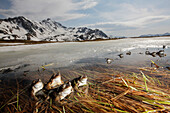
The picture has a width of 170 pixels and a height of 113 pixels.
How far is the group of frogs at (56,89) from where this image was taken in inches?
73.0

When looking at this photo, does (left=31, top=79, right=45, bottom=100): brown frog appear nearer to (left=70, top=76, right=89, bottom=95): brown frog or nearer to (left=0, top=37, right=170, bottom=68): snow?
(left=70, top=76, right=89, bottom=95): brown frog

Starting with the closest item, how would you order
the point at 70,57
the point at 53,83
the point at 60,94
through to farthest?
the point at 60,94 → the point at 53,83 → the point at 70,57

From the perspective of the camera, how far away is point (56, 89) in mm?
1940

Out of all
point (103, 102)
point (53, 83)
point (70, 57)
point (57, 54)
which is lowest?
point (103, 102)

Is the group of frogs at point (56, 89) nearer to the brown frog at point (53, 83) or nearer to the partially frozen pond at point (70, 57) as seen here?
the brown frog at point (53, 83)

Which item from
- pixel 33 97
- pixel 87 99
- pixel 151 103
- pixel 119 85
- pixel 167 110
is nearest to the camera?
pixel 167 110

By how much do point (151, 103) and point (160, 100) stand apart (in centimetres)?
21

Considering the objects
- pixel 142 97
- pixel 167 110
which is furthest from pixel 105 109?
pixel 167 110

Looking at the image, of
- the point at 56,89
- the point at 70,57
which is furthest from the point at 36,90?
the point at 70,57

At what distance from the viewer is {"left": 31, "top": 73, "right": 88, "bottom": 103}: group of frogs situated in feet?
6.09

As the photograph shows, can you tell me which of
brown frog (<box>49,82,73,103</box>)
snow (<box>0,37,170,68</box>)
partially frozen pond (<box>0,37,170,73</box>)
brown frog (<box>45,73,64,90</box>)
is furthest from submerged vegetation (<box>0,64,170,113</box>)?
snow (<box>0,37,170,68</box>)

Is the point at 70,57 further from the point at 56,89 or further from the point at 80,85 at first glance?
the point at 56,89

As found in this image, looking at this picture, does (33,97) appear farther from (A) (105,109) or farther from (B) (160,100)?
(B) (160,100)

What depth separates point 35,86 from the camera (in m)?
2.12
